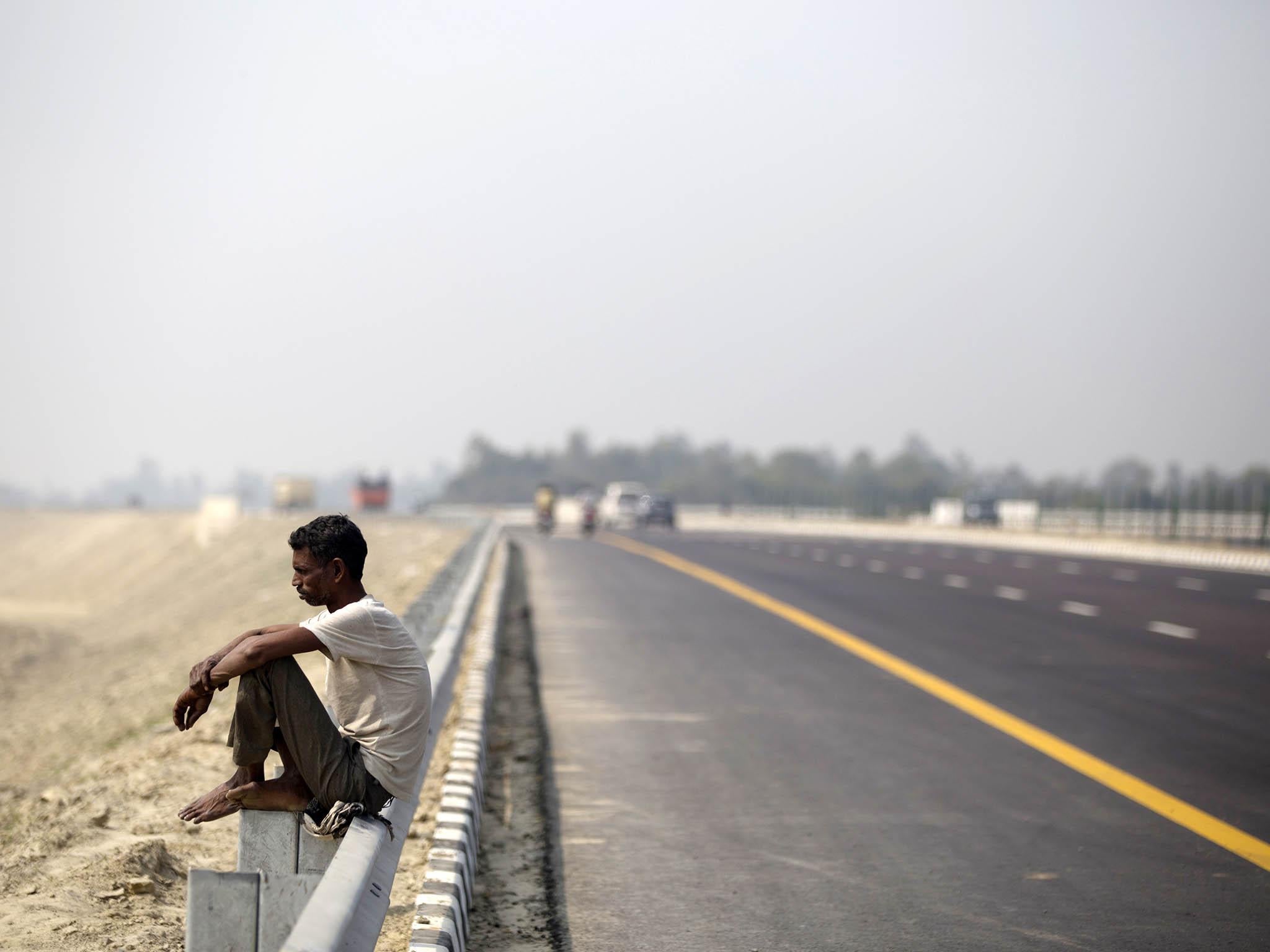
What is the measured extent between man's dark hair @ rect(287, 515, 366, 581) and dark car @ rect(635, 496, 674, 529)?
212ft

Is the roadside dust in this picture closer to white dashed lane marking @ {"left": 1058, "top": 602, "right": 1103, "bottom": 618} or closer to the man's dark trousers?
the man's dark trousers

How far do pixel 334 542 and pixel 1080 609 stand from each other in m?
19.7

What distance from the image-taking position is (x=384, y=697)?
4977 mm

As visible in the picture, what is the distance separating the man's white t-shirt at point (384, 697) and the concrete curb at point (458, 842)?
1.87 ft

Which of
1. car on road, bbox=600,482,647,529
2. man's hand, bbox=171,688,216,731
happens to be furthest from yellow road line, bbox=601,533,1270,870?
car on road, bbox=600,482,647,529

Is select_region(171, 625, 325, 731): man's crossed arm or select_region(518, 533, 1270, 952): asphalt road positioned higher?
select_region(171, 625, 325, 731): man's crossed arm

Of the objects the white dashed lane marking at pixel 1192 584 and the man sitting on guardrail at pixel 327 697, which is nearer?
the man sitting on guardrail at pixel 327 697

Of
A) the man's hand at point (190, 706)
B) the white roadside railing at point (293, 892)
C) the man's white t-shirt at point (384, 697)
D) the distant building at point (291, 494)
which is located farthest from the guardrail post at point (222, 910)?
the distant building at point (291, 494)

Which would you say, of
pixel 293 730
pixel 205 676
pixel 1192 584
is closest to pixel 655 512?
pixel 1192 584

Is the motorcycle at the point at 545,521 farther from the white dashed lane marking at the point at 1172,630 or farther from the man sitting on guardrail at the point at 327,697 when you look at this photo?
the man sitting on guardrail at the point at 327,697

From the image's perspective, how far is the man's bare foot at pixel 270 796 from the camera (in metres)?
4.56

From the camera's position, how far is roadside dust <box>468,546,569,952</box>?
622cm

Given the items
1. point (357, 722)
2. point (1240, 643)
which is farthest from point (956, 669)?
point (357, 722)

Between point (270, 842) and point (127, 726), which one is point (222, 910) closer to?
point (270, 842)
